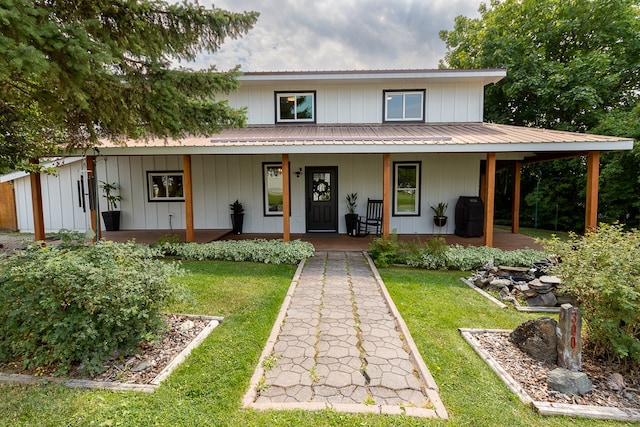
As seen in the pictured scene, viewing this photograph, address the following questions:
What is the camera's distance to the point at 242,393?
257cm

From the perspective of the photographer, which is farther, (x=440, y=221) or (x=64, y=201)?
(x=64, y=201)

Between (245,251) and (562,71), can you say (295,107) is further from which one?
(562,71)

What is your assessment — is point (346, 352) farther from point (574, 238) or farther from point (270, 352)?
point (574, 238)

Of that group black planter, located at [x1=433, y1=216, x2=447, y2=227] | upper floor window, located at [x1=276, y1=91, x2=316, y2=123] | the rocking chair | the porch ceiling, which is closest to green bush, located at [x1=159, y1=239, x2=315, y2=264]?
the porch ceiling

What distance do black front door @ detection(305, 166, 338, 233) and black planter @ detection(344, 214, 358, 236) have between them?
0.43 metres

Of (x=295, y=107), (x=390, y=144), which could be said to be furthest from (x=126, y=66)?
(x=295, y=107)

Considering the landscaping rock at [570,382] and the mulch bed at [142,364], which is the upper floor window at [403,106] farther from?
the mulch bed at [142,364]

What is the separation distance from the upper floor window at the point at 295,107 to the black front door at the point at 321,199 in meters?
1.75

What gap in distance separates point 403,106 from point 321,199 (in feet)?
13.0

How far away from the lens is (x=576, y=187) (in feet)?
45.3

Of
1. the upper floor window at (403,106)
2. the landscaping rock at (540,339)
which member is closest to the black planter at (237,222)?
the upper floor window at (403,106)

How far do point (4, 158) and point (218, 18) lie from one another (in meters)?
5.38

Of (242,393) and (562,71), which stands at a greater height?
(562,71)

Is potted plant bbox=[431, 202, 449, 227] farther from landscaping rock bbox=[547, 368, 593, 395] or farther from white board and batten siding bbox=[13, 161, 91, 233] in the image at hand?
white board and batten siding bbox=[13, 161, 91, 233]
